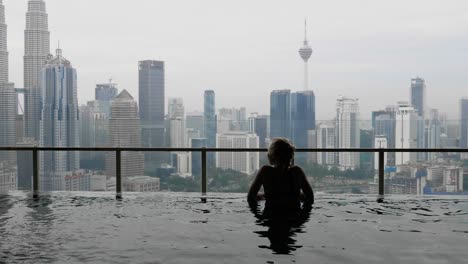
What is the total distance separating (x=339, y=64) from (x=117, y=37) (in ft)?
22.2

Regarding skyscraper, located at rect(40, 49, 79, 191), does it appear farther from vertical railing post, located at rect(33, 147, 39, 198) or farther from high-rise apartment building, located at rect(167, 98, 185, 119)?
high-rise apartment building, located at rect(167, 98, 185, 119)

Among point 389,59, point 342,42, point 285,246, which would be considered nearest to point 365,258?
point 285,246

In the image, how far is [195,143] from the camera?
928 centimetres

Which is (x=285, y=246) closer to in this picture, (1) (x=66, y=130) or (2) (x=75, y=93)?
(1) (x=66, y=130)

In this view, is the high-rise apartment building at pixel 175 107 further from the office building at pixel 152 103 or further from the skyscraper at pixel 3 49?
the skyscraper at pixel 3 49

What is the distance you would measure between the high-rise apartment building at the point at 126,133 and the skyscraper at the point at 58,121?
64 cm

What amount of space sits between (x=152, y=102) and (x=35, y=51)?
35.0 ft

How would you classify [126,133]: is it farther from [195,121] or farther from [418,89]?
[418,89]

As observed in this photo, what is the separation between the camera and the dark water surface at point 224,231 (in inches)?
163

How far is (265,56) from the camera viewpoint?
65.2 feet

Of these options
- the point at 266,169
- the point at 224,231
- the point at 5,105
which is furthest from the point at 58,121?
the point at 224,231

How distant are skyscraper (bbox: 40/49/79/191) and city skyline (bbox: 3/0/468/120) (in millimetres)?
601

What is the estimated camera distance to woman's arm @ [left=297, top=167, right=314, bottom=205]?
5738mm

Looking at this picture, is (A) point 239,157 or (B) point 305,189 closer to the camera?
(B) point 305,189
